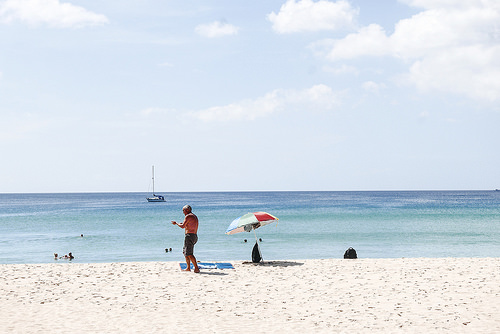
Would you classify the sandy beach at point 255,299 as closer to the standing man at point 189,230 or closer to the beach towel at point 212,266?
the beach towel at point 212,266

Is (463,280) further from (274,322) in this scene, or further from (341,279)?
(274,322)

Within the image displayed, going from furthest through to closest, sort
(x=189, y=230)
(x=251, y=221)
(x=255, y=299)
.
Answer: (x=251, y=221)
(x=189, y=230)
(x=255, y=299)

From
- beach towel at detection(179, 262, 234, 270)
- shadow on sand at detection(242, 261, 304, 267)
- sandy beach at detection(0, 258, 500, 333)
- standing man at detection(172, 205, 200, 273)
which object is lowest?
shadow on sand at detection(242, 261, 304, 267)

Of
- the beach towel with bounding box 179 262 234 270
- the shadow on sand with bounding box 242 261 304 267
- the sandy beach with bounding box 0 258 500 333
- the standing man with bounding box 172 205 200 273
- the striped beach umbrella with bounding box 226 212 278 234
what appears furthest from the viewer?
the shadow on sand with bounding box 242 261 304 267

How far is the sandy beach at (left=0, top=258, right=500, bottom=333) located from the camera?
30.3 feet

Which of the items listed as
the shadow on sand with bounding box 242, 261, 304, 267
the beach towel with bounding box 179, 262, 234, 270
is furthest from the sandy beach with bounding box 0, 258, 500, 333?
the shadow on sand with bounding box 242, 261, 304, 267

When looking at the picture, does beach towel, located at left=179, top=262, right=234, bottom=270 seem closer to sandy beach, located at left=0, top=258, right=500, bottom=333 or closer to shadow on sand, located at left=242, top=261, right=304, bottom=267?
sandy beach, located at left=0, top=258, right=500, bottom=333

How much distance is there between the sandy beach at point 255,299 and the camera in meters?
9.23

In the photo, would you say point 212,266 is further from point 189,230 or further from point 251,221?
point 251,221

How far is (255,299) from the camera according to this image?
1158 centimetres

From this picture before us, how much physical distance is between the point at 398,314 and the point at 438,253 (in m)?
19.7

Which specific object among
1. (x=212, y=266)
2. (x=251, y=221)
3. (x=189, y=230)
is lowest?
(x=212, y=266)

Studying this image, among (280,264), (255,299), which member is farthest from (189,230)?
(255,299)

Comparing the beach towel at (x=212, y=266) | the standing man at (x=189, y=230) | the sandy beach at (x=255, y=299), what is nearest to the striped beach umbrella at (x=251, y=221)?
the beach towel at (x=212, y=266)
